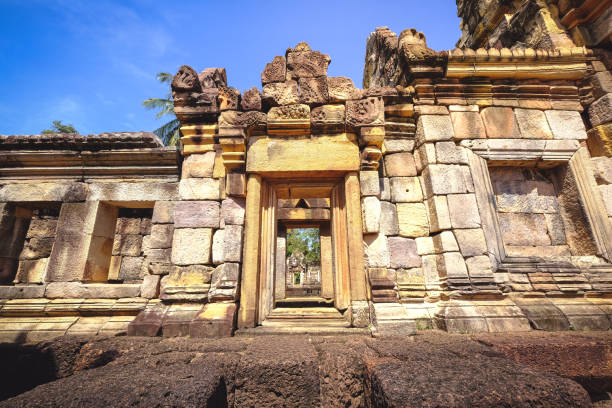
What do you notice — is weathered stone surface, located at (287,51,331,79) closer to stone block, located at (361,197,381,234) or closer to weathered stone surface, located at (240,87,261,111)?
weathered stone surface, located at (240,87,261,111)

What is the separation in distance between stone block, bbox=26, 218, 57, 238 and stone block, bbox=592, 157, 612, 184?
888 cm

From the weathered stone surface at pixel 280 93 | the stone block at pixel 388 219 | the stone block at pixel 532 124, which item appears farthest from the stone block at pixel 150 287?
the stone block at pixel 532 124

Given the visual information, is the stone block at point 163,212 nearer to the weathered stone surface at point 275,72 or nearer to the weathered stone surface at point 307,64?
the weathered stone surface at point 275,72

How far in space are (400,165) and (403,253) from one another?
4.28ft

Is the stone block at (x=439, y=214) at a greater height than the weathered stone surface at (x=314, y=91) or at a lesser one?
lesser

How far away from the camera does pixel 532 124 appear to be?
4020 millimetres

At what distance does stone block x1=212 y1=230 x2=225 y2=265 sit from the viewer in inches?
131

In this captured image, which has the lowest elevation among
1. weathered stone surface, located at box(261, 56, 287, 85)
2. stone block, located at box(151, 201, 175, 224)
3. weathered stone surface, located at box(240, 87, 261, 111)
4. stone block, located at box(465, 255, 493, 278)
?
stone block, located at box(465, 255, 493, 278)

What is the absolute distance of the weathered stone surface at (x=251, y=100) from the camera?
3498mm

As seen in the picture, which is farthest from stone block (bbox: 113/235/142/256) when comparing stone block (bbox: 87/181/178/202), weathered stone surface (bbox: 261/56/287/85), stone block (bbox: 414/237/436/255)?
stone block (bbox: 414/237/436/255)

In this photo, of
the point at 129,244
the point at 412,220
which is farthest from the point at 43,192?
the point at 412,220

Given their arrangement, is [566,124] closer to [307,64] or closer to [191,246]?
[307,64]

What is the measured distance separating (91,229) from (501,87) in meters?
6.79

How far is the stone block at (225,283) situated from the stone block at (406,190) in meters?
2.37
